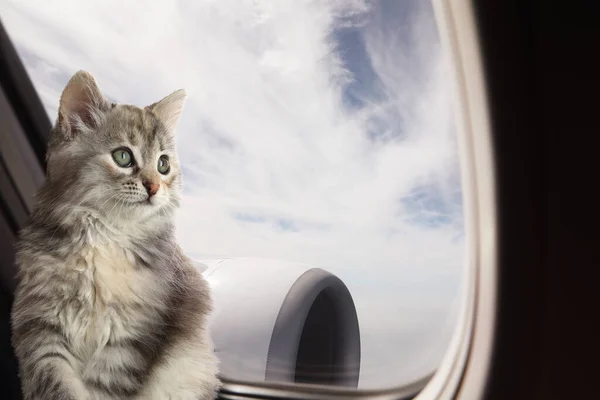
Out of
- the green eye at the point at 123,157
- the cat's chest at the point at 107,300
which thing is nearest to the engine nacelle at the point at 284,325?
the cat's chest at the point at 107,300

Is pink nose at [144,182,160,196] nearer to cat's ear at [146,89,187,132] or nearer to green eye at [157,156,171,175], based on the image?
green eye at [157,156,171,175]

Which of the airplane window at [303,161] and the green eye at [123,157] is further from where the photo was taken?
the airplane window at [303,161]

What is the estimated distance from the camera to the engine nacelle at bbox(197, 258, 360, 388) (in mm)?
1168

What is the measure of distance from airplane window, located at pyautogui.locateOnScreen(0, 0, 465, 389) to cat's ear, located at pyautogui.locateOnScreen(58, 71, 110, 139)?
328mm

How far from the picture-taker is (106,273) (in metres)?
0.83

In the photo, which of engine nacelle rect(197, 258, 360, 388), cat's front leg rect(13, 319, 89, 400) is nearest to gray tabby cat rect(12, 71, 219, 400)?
cat's front leg rect(13, 319, 89, 400)

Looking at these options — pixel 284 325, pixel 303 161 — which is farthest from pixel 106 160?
pixel 284 325

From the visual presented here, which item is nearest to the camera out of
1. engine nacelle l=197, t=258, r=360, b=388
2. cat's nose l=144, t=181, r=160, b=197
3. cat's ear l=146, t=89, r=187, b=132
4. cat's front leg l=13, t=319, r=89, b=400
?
cat's front leg l=13, t=319, r=89, b=400

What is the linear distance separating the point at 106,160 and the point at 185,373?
39cm

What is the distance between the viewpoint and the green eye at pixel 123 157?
87cm

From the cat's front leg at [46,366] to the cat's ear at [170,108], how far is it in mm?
427

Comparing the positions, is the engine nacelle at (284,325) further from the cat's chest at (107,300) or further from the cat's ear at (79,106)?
the cat's ear at (79,106)

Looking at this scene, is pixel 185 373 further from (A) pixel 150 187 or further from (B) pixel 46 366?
(A) pixel 150 187

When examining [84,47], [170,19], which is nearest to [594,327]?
[170,19]
